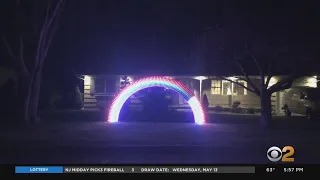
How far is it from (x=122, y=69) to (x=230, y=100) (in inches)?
99.2

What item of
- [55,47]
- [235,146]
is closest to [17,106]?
[55,47]

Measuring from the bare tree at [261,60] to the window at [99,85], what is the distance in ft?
7.77

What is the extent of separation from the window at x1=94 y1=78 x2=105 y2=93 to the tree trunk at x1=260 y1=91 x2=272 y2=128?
10.2ft

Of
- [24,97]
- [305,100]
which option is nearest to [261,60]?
[305,100]

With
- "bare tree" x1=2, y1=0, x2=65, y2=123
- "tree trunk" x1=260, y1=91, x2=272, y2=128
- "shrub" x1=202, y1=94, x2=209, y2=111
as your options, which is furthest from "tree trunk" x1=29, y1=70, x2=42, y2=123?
"shrub" x1=202, y1=94, x2=209, y2=111

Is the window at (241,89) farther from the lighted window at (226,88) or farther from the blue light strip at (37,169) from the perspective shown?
the blue light strip at (37,169)

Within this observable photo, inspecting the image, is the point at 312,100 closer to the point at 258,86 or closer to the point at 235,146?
the point at 258,86

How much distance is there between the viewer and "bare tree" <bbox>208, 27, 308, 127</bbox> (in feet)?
19.4

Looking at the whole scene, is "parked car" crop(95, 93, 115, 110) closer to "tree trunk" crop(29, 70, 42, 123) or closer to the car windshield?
"tree trunk" crop(29, 70, 42, 123)

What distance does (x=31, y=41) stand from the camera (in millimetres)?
9273

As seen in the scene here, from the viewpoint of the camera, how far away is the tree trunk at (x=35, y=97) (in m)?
6.17

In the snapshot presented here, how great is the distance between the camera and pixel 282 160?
3141 mm

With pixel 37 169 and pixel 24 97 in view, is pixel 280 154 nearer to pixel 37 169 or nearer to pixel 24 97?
pixel 37 169

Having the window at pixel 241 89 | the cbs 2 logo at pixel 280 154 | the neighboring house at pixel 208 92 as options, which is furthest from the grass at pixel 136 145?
the window at pixel 241 89
